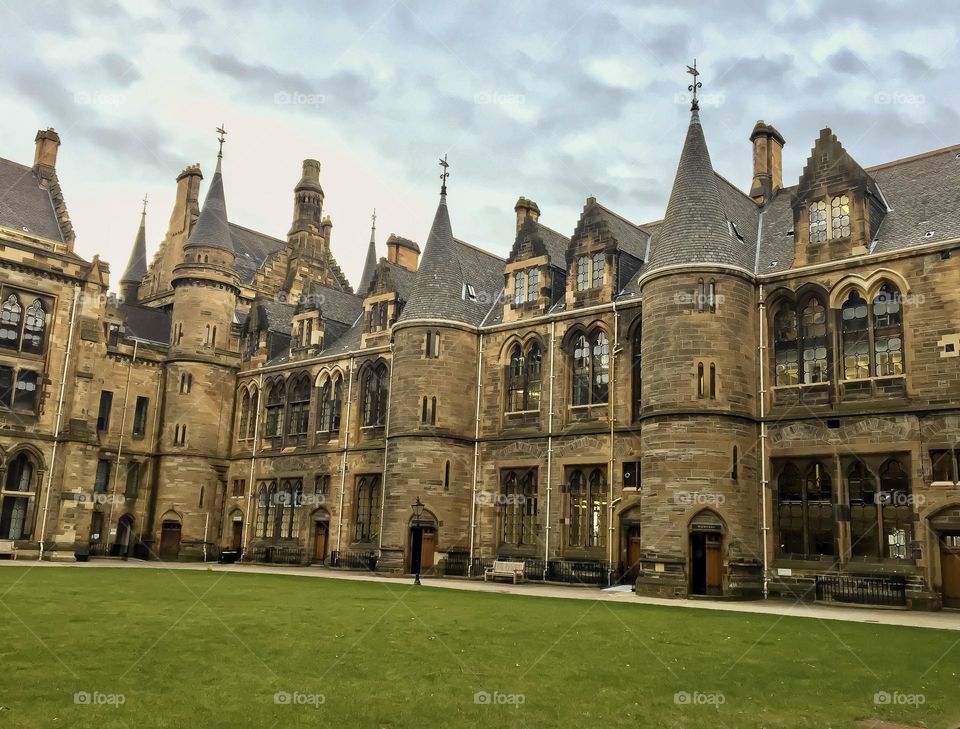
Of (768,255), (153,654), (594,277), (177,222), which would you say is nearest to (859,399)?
(768,255)

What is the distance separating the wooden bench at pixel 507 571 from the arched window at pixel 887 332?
13967 mm

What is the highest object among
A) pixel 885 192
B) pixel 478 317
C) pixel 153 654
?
pixel 885 192

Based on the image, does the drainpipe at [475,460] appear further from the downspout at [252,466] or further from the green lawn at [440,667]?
the green lawn at [440,667]

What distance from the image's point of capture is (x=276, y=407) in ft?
155

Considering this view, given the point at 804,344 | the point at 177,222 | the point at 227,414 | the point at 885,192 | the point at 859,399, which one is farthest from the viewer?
the point at 177,222

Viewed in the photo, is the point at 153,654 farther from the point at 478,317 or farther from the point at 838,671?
the point at 478,317

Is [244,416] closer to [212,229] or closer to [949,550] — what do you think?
[212,229]

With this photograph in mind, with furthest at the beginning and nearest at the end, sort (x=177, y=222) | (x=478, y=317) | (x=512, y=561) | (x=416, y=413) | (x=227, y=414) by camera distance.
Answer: (x=177, y=222) → (x=227, y=414) → (x=478, y=317) → (x=416, y=413) → (x=512, y=561)

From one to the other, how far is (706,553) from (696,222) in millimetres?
10821

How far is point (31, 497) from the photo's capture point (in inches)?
1599

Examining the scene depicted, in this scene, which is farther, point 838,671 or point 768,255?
point 768,255

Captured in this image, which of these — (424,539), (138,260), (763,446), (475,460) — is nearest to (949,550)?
(763,446)

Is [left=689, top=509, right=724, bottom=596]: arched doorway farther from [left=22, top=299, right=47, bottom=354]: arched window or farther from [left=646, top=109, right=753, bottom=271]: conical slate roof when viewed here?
[left=22, top=299, right=47, bottom=354]: arched window

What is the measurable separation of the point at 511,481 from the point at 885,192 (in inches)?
679
